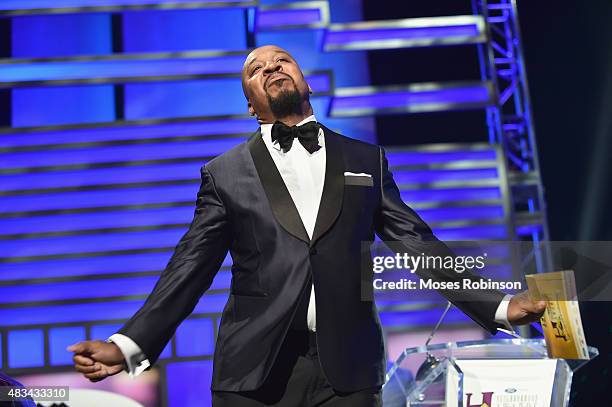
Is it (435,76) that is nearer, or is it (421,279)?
(421,279)

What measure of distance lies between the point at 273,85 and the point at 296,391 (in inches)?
33.3

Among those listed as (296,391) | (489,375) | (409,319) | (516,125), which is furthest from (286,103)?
(516,125)

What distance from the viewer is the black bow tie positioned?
7.30 ft

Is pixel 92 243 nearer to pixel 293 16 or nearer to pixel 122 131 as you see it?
pixel 122 131

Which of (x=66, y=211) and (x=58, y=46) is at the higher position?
(x=58, y=46)

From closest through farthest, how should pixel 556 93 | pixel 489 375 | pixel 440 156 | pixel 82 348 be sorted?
pixel 82 348
pixel 489 375
pixel 440 156
pixel 556 93

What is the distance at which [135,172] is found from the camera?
4934 mm

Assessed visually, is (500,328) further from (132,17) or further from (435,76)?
(132,17)

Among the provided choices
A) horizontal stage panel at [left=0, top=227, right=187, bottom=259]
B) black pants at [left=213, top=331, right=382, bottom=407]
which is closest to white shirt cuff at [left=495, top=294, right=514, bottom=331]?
black pants at [left=213, top=331, right=382, bottom=407]

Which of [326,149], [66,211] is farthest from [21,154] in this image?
[326,149]

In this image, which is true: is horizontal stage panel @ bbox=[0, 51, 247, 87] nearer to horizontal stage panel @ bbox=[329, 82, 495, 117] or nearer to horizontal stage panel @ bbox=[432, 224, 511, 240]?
horizontal stage panel @ bbox=[329, 82, 495, 117]

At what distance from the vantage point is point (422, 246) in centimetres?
216

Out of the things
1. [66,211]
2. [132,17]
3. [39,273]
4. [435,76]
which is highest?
[132,17]

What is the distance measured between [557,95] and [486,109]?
619 mm
